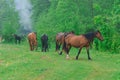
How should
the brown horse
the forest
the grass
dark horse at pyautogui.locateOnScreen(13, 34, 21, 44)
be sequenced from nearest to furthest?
the grass < the brown horse < the forest < dark horse at pyautogui.locateOnScreen(13, 34, 21, 44)

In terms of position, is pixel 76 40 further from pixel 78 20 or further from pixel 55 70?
pixel 78 20

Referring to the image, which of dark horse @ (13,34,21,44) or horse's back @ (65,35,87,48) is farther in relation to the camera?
dark horse @ (13,34,21,44)

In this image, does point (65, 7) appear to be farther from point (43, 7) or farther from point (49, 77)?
point (49, 77)

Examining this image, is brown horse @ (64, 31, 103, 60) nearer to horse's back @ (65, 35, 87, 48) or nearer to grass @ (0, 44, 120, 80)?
horse's back @ (65, 35, 87, 48)

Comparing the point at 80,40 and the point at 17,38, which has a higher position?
the point at 17,38

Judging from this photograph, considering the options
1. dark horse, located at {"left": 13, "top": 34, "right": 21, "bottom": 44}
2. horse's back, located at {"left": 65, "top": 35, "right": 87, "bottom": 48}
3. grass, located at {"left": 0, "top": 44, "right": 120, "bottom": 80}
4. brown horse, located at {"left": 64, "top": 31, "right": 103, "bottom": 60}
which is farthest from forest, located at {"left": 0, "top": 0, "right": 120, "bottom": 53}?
grass, located at {"left": 0, "top": 44, "right": 120, "bottom": 80}

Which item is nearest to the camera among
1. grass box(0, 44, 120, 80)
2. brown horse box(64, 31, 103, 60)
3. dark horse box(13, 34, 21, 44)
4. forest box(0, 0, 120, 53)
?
grass box(0, 44, 120, 80)

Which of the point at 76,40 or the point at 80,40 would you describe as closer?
the point at 80,40

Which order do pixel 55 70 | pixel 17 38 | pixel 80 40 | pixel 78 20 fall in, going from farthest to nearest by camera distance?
pixel 17 38, pixel 78 20, pixel 80 40, pixel 55 70

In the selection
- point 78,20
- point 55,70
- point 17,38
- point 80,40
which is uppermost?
point 78,20

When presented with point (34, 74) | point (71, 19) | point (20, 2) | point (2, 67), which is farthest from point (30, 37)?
point (20, 2)

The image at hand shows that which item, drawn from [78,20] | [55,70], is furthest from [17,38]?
[55,70]

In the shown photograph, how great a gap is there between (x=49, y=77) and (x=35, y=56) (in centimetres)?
762

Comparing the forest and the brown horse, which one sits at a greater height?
the forest
